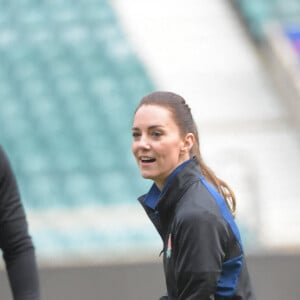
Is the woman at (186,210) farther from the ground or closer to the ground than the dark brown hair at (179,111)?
closer to the ground

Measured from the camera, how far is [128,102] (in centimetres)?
1041

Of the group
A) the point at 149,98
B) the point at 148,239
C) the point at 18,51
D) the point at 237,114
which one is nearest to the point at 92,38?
the point at 18,51

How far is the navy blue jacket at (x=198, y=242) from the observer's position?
2637 millimetres

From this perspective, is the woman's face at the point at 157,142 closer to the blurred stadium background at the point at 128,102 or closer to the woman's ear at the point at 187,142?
the woman's ear at the point at 187,142

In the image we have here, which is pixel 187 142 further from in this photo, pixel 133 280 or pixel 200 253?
pixel 133 280

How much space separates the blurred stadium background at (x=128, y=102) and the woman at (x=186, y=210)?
176 inches

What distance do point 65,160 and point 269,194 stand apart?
184 cm

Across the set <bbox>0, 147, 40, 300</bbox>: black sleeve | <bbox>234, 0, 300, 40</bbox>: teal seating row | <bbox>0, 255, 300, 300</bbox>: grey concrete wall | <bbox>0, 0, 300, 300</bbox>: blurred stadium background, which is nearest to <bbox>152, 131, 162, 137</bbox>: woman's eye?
<bbox>0, 147, 40, 300</bbox>: black sleeve

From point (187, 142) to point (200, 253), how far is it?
312 millimetres

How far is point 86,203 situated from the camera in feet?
30.0

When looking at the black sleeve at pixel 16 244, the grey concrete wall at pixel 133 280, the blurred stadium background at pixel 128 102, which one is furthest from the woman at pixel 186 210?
the blurred stadium background at pixel 128 102

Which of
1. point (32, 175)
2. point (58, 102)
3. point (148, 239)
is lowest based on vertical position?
point (148, 239)

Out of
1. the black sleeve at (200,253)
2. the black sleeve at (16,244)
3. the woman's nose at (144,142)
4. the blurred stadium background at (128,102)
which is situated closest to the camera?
the black sleeve at (200,253)

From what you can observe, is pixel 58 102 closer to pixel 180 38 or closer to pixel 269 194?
pixel 180 38
